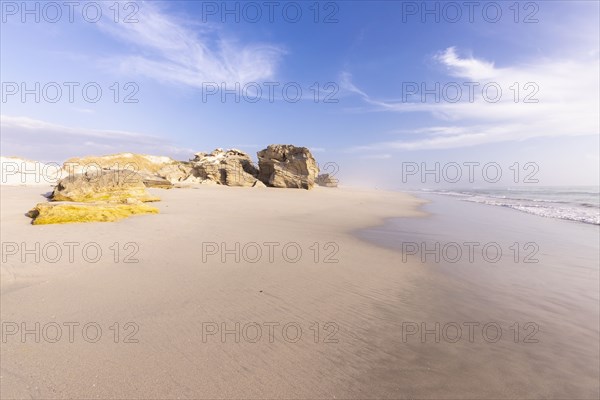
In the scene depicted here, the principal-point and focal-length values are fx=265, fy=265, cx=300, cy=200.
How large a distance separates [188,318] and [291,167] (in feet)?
82.1

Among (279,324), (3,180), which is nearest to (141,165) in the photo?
(3,180)

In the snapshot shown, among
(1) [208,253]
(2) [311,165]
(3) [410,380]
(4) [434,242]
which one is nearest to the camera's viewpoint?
(3) [410,380]

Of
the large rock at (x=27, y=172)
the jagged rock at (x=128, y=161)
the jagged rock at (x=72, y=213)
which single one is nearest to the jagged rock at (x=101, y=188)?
the jagged rock at (x=72, y=213)

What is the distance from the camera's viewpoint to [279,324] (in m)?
2.91

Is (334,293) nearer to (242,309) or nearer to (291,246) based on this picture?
(242,309)

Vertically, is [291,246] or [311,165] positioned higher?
[311,165]

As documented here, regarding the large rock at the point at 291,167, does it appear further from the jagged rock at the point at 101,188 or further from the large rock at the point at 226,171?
the jagged rock at the point at 101,188

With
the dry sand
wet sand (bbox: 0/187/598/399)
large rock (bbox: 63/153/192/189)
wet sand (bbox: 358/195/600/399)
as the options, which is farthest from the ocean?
large rock (bbox: 63/153/192/189)

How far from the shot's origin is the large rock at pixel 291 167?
26.9m

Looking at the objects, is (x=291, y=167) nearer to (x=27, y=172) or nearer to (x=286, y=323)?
(x=27, y=172)

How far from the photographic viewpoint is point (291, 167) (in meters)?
27.5

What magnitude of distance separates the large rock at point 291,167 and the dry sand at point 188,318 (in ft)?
70.8

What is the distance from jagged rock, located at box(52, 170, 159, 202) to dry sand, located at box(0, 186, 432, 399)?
14.9 feet

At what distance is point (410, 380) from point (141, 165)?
42.0m
